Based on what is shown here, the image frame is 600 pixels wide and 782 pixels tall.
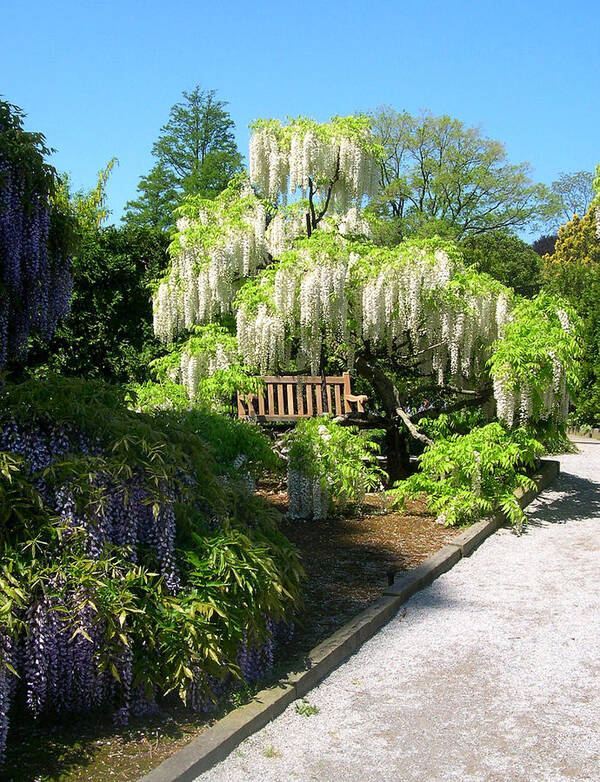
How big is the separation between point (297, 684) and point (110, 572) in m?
1.04

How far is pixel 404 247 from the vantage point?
9203mm

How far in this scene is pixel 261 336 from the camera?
918 centimetres

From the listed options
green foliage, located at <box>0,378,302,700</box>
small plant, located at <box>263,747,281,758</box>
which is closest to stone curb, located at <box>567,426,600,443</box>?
green foliage, located at <box>0,378,302,700</box>

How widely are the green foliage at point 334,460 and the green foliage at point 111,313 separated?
184 inches

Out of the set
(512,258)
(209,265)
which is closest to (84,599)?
(209,265)

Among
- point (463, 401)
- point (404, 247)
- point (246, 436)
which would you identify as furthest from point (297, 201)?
point (246, 436)

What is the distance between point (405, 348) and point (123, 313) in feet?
14.2

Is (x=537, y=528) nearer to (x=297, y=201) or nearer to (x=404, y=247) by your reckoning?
(x=404, y=247)

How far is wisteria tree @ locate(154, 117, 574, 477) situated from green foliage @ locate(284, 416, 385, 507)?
145cm

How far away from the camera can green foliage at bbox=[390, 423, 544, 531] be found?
745cm

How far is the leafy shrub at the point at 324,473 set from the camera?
738 centimetres

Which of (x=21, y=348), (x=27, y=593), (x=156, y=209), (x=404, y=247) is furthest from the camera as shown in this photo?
(x=156, y=209)

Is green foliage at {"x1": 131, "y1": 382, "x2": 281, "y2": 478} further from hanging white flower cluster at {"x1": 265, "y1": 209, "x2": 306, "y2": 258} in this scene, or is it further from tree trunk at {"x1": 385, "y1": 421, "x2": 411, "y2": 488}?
hanging white flower cluster at {"x1": 265, "y1": 209, "x2": 306, "y2": 258}

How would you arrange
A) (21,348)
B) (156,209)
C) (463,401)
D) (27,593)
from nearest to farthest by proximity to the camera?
(27,593) → (21,348) → (463,401) → (156,209)
